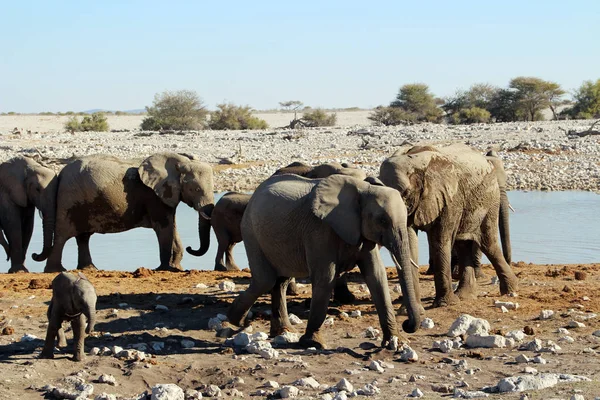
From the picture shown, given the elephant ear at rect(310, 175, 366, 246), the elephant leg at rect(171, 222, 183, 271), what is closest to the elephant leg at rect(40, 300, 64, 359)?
the elephant ear at rect(310, 175, 366, 246)

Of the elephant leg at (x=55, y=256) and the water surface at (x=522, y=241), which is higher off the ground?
the elephant leg at (x=55, y=256)

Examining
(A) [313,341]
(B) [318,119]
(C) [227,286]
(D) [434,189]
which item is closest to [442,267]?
(D) [434,189]

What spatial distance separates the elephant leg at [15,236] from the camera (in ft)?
49.1

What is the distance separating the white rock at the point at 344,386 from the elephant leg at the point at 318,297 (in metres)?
1.36

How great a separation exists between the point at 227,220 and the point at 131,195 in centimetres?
150

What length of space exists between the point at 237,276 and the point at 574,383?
6.17 meters

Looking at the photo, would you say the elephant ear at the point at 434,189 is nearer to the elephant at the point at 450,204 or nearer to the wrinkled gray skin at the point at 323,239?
the elephant at the point at 450,204

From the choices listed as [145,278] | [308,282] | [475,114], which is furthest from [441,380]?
[475,114]

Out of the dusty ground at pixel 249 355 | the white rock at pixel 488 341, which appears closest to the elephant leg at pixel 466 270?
the dusty ground at pixel 249 355

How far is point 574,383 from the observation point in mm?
7465

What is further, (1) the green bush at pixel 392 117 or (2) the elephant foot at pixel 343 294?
(1) the green bush at pixel 392 117

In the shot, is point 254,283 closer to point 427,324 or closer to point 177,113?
point 427,324

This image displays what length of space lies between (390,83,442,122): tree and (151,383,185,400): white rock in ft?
153

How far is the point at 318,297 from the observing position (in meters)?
8.87
